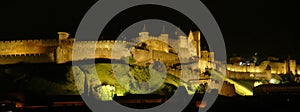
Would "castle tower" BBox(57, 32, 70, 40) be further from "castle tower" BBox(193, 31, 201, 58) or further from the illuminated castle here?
"castle tower" BBox(193, 31, 201, 58)

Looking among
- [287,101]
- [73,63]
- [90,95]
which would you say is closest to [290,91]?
[287,101]

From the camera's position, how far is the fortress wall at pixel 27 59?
5675 cm

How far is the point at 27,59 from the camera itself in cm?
5716

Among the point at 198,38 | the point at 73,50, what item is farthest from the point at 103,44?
the point at 198,38

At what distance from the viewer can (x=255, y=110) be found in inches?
1267

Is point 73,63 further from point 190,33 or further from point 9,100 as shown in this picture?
point 190,33

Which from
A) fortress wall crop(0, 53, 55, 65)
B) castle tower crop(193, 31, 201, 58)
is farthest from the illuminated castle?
castle tower crop(193, 31, 201, 58)

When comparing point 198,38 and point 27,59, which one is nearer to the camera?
point 27,59

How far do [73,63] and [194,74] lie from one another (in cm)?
1524

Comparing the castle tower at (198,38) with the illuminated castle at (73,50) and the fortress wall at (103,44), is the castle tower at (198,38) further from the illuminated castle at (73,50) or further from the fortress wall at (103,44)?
the fortress wall at (103,44)

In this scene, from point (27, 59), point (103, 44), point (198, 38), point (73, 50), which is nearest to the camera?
point (27, 59)

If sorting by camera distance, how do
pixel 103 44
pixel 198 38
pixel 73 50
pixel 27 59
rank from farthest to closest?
pixel 198 38 < pixel 103 44 < pixel 73 50 < pixel 27 59

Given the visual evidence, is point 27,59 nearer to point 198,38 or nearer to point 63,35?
point 63,35

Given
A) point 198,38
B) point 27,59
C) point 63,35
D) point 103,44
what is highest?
point 198,38
